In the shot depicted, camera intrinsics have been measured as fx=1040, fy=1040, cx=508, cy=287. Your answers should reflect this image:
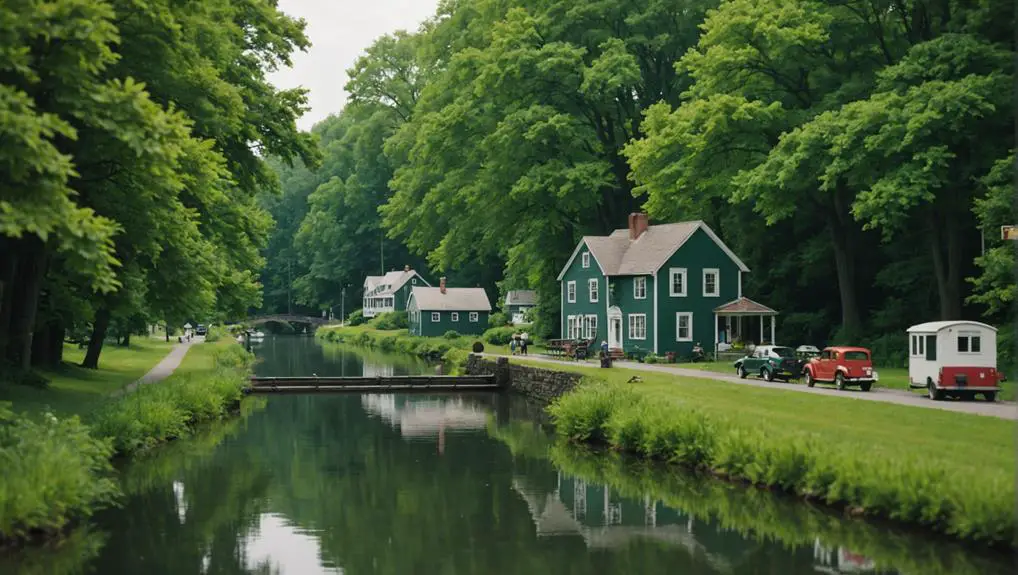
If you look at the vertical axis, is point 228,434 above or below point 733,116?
below

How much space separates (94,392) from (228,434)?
4.47m

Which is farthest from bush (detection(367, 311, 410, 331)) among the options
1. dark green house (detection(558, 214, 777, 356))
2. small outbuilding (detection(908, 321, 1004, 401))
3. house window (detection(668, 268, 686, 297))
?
small outbuilding (detection(908, 321, 1004, 401))

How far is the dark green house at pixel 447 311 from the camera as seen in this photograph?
299 feet

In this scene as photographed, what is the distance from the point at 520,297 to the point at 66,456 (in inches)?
2790

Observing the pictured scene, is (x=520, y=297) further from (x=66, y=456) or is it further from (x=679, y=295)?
(x=66, y=456)

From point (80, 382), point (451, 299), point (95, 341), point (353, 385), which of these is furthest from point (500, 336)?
point (80, 382)

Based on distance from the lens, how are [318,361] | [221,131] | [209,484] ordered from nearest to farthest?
1. [209,484]
2. [221,131]
3. [318,361]

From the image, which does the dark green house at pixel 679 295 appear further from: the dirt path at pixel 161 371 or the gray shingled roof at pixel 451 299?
the gray shingled roof at pixel 451 299

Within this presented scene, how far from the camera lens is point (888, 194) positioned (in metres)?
37.2

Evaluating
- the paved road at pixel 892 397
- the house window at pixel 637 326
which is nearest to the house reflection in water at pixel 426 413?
the paved road at pixel 892 397

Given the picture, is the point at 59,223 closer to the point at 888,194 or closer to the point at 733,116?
the point at 888,194

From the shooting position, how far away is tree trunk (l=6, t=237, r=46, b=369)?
1081 inches

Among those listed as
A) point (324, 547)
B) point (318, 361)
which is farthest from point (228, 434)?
point (318, 361)

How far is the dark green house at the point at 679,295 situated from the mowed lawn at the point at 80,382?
23.4m
